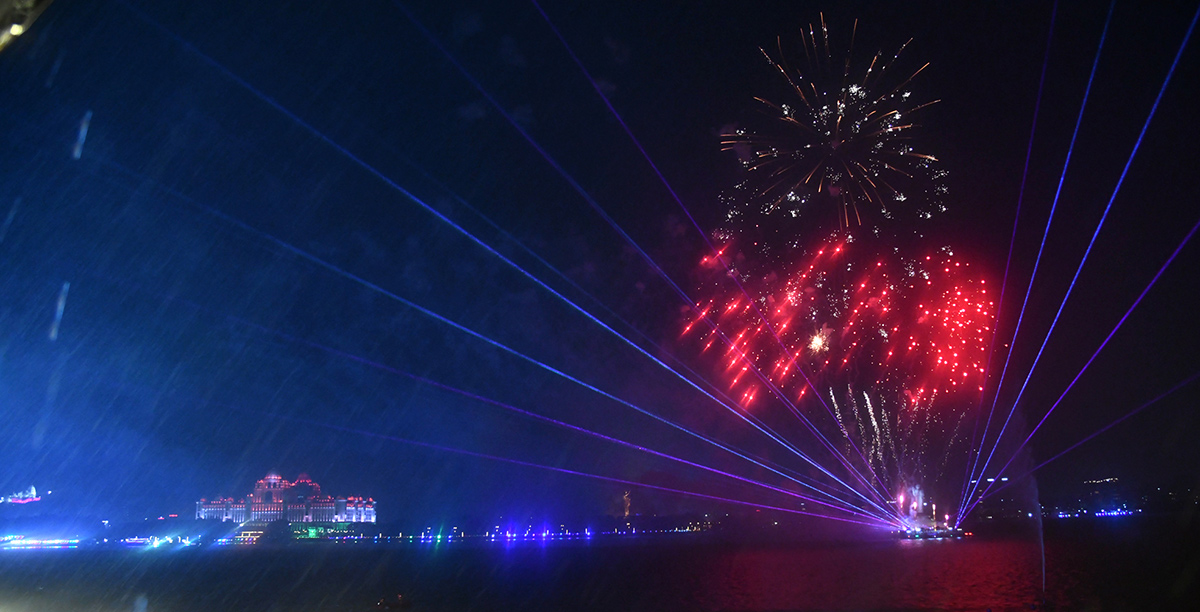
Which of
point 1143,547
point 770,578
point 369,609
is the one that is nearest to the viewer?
point 369,609

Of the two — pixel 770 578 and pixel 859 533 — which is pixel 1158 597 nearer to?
pixel 770 578

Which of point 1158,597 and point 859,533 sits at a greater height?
point 1158,597

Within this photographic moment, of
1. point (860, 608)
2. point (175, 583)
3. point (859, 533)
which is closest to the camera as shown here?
point (860, 608)

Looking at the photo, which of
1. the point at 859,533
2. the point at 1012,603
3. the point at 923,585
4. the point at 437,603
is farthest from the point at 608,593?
the point at 859,533

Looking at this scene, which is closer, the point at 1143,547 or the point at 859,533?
the point at 1143,547

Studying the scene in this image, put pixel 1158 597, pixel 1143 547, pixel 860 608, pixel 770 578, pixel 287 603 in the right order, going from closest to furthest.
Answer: pixel 860 608 < pixel 1158 597 < pixel 287 603 < pixel 770 578 < pixel 1143 547

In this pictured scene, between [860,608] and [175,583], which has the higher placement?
[860,608]

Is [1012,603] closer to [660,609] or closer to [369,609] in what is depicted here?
[660,609]

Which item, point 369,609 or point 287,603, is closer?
point 369,609

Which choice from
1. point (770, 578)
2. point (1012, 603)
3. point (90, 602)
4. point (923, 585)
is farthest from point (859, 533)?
point (90, 602)
